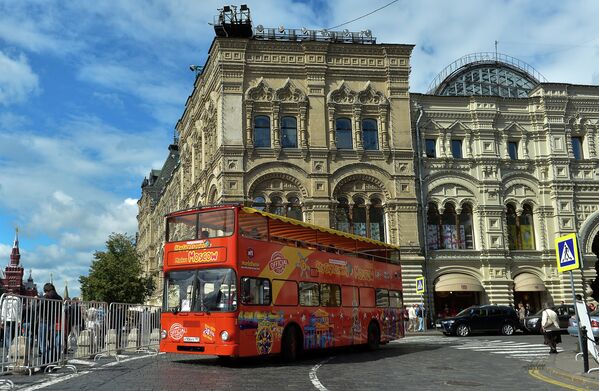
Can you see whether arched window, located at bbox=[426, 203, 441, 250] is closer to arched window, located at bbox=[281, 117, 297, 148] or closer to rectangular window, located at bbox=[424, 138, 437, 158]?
rectangular window, located at bbox=[424, 138, 437, 158]

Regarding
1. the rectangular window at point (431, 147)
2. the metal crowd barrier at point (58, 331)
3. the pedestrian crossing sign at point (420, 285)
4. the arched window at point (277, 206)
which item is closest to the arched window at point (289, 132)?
the arched window at point (277, 206)

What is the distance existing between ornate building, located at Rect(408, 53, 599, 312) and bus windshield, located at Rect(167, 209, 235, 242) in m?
23.1

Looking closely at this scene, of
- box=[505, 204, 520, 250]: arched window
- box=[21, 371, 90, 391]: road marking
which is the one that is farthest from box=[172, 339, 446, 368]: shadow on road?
box=[505, 204, 520, 250]: arched window

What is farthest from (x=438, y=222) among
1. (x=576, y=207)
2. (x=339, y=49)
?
(x=339, y=49)

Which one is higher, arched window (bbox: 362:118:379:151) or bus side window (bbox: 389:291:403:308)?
arched window (bbox: 362:118:379:151)

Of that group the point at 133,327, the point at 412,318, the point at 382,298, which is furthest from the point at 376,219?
the point at 133,327

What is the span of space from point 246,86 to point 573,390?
2832cm

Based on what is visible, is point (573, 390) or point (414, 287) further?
point (414, 287)

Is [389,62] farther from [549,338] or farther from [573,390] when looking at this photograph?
[573,390]

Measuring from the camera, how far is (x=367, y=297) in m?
22.6

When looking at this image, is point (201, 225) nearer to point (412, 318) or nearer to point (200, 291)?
point (200, 291)

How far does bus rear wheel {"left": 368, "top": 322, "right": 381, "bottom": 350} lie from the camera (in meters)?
22.8

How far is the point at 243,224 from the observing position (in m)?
16.8

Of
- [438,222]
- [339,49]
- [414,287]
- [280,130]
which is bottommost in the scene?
[414,287]
